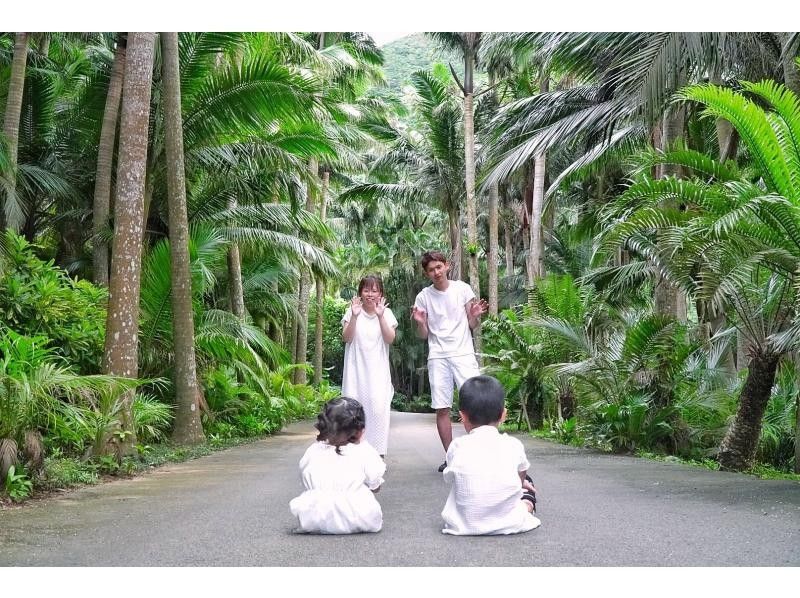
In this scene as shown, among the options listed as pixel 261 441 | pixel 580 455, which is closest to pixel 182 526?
pixel 580 455

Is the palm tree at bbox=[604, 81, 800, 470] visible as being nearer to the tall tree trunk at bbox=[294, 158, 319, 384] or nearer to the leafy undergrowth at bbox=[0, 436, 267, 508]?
the leafy undergrowth at bbox=[0, 436, 267, 508]

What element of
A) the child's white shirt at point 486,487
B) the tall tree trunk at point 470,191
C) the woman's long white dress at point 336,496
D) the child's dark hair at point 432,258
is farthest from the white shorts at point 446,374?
the tall tree trunk at point 470,191

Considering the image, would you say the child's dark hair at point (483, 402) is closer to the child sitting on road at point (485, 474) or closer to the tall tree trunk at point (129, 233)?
the child sitting on road at point (485, 474)

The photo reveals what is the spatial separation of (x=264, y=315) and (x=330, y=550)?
2203cm

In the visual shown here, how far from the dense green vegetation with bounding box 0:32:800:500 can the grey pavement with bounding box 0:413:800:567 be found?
3.85 ft

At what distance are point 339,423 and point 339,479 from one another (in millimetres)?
348

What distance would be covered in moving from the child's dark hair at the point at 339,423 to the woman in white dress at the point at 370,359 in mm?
1741

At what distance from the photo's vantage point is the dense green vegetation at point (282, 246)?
8195mm

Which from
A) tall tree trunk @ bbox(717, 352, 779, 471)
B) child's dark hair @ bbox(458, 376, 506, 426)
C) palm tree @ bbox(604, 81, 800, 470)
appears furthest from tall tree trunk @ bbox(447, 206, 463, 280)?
child's dark hair @ bbox(458, 376, 506, 426)

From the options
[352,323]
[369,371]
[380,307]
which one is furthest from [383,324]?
[369,371]

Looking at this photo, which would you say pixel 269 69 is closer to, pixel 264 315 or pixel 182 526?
pixel 182 526

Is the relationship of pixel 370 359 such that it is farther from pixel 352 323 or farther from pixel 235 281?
pixel 235 281

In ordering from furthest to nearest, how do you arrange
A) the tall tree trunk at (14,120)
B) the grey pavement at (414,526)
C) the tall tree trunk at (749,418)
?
the tall tree trunk at (14,120) → the tall tree trunk at (749,418) → the grey pavement at (414,526)

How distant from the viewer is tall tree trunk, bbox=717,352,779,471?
9.08 m
